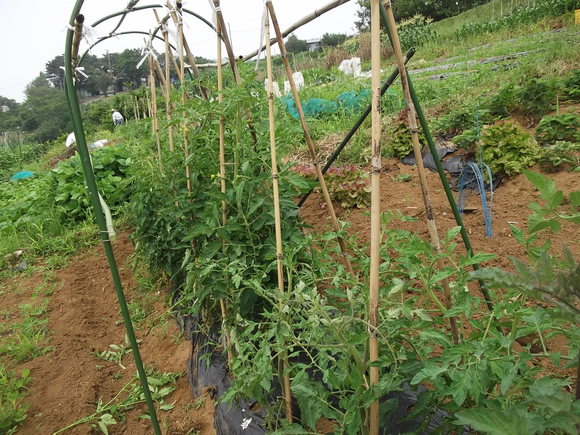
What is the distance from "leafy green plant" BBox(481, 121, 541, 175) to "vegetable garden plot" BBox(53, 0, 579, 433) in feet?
6.45

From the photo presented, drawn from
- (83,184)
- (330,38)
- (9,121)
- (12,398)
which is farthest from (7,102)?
(12,398)

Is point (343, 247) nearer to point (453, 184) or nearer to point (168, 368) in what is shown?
point (168, 368)

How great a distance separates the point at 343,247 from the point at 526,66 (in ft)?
17.9

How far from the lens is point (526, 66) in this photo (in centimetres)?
548

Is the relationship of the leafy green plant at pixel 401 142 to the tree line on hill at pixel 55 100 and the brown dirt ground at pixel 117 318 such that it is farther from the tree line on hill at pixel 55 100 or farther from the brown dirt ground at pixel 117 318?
the tree line on hill at pixel 55 100

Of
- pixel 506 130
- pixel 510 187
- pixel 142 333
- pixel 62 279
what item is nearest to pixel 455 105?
pixel 506 130

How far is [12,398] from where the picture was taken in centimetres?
219

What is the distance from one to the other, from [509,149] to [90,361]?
12.7 ft

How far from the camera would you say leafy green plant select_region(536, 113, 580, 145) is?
350cm

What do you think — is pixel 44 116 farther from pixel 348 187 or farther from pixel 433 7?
pixel 348 187

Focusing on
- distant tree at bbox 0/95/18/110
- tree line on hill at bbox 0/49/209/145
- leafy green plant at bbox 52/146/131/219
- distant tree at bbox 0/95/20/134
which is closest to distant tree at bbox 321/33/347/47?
tree line on hill at bbox 0/49/209/145

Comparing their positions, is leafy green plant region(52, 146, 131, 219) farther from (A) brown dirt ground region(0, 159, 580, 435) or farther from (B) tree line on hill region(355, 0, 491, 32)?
(B) tree line on hill region(355, 0, 491, 32)

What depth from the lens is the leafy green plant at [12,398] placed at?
6.91 feet

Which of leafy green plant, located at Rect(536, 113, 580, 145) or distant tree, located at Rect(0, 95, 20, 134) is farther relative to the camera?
distant tree, located at Rect(0, 95, 20, 134)
